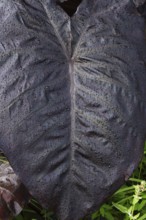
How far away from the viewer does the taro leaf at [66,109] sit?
118 cm

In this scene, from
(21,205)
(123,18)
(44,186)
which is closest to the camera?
(44,186)

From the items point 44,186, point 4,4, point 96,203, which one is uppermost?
point 4,4

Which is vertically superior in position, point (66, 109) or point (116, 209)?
point (66, 109)

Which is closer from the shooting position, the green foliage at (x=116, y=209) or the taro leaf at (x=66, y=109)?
the taro leaf at (x=66, y=109)

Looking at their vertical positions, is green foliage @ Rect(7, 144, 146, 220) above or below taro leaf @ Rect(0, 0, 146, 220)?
below

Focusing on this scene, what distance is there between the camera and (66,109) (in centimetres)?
122

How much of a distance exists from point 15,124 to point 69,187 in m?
0.19

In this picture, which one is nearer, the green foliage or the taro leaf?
the taro leaf

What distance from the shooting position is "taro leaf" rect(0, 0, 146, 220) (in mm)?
1179

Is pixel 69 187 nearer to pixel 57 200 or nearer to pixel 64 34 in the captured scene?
pixel 57 200

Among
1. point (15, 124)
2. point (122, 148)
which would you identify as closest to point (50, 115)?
point (15, 124)

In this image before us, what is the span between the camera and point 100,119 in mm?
1227

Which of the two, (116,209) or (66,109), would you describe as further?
(116,209)

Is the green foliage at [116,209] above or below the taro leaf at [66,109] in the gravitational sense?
below
